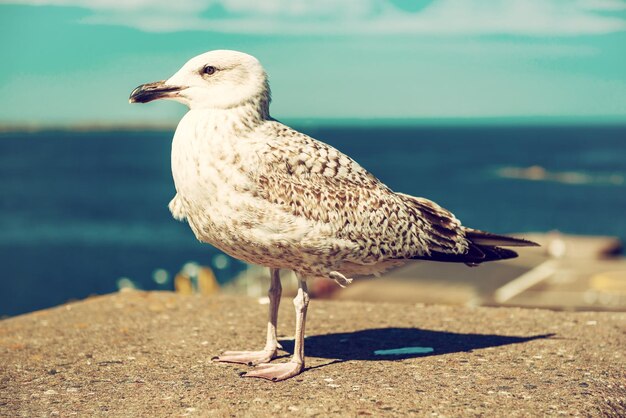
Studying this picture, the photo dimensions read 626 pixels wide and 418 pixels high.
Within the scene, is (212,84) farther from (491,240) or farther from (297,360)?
(491,240)

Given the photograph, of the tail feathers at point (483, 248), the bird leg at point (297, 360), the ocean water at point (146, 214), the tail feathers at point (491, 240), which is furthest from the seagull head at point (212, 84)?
the ocean water at point (146, 214)

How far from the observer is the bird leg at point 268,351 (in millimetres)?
7504

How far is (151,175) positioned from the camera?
569 ft

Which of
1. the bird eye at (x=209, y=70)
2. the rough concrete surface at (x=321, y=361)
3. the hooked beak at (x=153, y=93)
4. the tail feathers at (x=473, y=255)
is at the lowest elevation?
the rough concrete surface at (x=321, y=361)

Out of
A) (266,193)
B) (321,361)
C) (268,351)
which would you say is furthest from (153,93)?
(321,361)

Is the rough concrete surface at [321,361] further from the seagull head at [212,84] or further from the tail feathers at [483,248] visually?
the seagull head at [212,84]

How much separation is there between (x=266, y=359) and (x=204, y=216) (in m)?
1.64

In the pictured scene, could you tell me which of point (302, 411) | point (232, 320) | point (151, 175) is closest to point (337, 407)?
point (302, 411)

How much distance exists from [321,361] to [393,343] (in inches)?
46.0

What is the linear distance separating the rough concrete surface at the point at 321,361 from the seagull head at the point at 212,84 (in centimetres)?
254

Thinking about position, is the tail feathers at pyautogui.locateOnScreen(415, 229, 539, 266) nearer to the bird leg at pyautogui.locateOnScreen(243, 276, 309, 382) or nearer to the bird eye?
the bird leg at pyautogui.locateOnScreen(243, 276, 309, 382)

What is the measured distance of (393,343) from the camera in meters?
Answer: 8.46

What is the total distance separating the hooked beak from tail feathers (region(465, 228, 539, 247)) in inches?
129

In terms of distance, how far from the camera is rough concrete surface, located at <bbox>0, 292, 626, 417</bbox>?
6.32 meters
